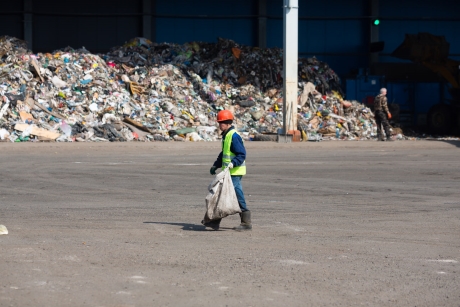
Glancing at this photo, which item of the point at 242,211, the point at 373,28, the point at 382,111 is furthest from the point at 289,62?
the point at 242,211

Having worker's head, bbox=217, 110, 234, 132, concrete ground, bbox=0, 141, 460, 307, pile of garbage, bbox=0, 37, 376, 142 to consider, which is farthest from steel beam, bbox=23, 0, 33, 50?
worker's head, bbox=217, 110, 234, 132

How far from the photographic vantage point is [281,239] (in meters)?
9.31

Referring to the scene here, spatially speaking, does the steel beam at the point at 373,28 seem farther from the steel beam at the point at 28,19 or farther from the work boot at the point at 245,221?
the work boot at the point at 245,221

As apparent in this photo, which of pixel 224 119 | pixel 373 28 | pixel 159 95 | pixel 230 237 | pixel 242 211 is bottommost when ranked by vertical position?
pixel 230 237

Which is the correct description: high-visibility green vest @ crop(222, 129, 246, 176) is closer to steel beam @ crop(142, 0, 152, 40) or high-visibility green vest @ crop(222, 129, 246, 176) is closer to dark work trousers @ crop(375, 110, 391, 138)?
dark work trousers @ crop(375, 110, 391, 138)

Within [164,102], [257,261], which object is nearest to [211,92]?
[164,102]

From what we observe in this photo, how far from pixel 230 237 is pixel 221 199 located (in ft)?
1.62

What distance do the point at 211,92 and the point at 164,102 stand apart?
2673mm

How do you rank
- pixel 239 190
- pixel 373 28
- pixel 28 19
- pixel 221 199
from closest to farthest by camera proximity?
1. pixel 221 199
2. pixel 239 190
3. pixel 28 19
4. pixel 373 28

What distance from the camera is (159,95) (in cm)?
2936

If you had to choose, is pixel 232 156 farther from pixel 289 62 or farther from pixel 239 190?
pixel 289 62

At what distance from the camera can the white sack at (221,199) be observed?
973 centimetres

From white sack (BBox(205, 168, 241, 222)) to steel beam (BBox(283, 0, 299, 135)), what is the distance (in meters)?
16.3

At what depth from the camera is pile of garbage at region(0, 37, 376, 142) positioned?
26.0m
